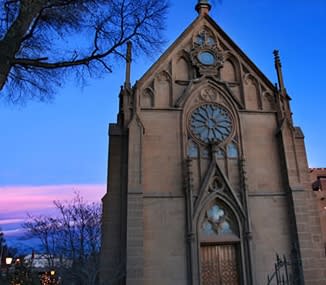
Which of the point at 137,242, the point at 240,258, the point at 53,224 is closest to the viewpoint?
the point at 137,242

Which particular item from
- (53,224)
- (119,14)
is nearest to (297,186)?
(119,14)

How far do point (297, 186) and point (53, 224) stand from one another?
19433 mm

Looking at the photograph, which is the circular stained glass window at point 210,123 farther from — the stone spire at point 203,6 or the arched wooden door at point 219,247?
the stone spire at point 203,6

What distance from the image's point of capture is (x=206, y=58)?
665 inches

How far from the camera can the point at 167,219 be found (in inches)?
530

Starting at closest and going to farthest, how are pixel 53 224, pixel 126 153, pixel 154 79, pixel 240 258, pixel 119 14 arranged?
pixel 119 14 < pixel 240 258 < pixel 126 153 < pixel 154 79 < pixel 53 224

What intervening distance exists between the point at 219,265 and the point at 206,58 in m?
9.82

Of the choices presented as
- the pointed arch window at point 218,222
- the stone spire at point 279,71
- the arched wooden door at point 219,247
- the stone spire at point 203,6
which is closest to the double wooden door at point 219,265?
the arched wooden door at point 219,247

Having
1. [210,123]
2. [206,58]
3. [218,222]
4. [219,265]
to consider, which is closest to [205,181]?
[218,222]

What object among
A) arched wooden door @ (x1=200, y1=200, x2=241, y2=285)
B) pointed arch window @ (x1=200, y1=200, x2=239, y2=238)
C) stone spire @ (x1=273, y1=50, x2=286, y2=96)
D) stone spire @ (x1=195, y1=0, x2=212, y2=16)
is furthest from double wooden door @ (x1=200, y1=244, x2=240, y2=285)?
stone spire @ (x1=195, y1=0, x2=212, y2=16)

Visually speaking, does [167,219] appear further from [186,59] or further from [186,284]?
[186,59]

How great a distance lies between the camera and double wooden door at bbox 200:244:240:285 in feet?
43.3

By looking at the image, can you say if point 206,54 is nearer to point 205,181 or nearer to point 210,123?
point 210,123

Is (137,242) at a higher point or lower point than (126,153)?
lower
